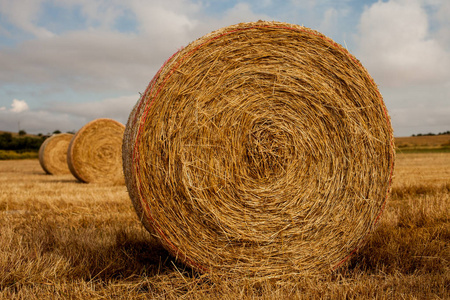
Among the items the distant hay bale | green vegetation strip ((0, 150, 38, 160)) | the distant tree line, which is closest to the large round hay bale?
the distant hay bale

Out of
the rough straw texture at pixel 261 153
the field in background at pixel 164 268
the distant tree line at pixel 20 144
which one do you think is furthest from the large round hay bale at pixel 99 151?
the distant tree line at pixel 20 144

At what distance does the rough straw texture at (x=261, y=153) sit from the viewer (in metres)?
3.38

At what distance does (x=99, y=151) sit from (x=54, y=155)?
204 inches

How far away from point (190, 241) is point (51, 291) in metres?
1.12

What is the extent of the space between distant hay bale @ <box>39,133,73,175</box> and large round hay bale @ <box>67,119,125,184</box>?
468 cm

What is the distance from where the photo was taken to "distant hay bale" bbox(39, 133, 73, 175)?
1556cm

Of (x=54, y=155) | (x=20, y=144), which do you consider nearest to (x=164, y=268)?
(x=54, y=155)

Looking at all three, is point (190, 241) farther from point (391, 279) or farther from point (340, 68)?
point (340, 68)

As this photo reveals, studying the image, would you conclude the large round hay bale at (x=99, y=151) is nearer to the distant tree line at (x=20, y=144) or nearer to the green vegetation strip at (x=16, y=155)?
the green vegetation strip at (x=16, y=155)

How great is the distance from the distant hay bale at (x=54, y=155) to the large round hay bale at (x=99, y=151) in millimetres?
4680

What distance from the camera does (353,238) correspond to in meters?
3.86

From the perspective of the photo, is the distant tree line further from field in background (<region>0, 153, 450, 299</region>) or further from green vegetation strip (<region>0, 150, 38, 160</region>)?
field in background (<region>0, 153, 450, 299</region>)

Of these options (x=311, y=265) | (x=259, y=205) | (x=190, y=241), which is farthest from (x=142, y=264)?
(x=311, y=265)

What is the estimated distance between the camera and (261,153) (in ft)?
11.8
